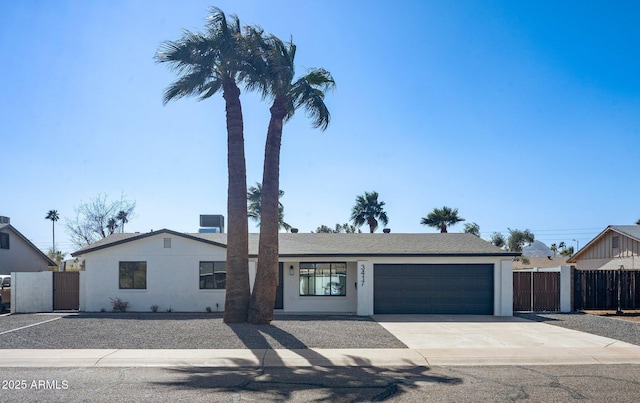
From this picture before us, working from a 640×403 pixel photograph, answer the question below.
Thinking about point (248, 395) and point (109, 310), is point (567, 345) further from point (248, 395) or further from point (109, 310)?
point (109, 310)

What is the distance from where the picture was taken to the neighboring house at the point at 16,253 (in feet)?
103

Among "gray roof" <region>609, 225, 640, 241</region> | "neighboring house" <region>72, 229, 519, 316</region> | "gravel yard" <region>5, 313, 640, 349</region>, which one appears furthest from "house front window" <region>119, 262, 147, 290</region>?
"gray roof" <region>609, 225, 640, 241</region>

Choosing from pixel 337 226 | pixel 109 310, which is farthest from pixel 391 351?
pixel 337 226

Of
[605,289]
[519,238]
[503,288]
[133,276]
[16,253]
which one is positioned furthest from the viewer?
[519,238]

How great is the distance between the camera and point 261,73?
1744 centimetres

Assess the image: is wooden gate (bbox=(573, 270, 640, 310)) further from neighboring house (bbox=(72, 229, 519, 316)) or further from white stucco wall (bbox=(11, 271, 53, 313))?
white stucco wall (bbox=(11, 271, 53, 313))

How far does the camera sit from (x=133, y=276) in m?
21.9

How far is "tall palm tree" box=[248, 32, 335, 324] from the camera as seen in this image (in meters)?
17.2

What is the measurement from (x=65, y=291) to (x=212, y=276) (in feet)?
21.6

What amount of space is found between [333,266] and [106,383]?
13.4m

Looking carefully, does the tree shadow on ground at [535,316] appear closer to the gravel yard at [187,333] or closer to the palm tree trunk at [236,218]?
the gravel yard at [187,333]

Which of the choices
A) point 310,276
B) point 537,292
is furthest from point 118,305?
point 537,292

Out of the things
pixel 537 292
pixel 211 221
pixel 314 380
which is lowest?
pixel 314 380

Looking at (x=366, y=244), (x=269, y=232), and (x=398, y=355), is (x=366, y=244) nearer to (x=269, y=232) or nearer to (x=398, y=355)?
(x=269, y=232)
